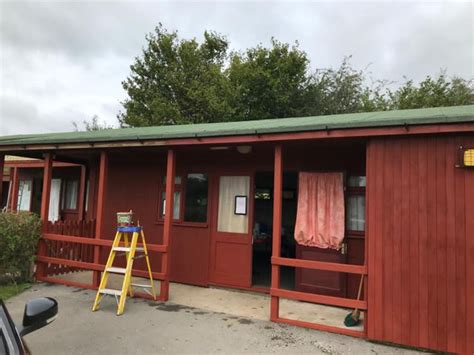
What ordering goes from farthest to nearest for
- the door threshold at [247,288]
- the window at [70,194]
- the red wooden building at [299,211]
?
the window at [70,194] → the door threshold at [247,288] → the red wooden building at [299,211]

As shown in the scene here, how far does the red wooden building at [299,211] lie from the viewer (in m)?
3.93

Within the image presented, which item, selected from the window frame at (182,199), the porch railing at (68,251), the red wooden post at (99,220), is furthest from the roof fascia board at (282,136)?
the porch railing at (68,251)

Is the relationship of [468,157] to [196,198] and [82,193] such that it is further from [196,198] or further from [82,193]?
[82,193]

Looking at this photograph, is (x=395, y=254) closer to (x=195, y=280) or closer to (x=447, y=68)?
(x=195, y=280)

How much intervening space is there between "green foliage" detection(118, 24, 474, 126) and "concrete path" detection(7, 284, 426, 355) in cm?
1501

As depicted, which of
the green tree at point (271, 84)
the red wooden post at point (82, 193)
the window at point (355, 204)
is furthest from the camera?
the green tree at point (271, 84)

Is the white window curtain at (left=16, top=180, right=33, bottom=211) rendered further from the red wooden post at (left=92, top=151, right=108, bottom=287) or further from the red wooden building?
the red wooden post at (left=92, top=151, right=108, bottom=287)

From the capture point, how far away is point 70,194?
935cm

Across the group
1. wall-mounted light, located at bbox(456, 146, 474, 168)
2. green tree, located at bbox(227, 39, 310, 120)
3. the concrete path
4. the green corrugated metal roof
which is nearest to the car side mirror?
the concrete path

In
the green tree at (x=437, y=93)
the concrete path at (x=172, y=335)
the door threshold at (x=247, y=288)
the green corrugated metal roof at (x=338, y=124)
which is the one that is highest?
the green tree at (x=437, y=93)

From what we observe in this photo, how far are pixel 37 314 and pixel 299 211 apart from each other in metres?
4.36

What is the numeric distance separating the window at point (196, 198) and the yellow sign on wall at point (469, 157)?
14.2 feet

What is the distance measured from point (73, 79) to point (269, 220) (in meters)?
21.6

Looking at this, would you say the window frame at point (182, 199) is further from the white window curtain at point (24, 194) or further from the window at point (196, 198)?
the white window curtain at point (24, 194)
